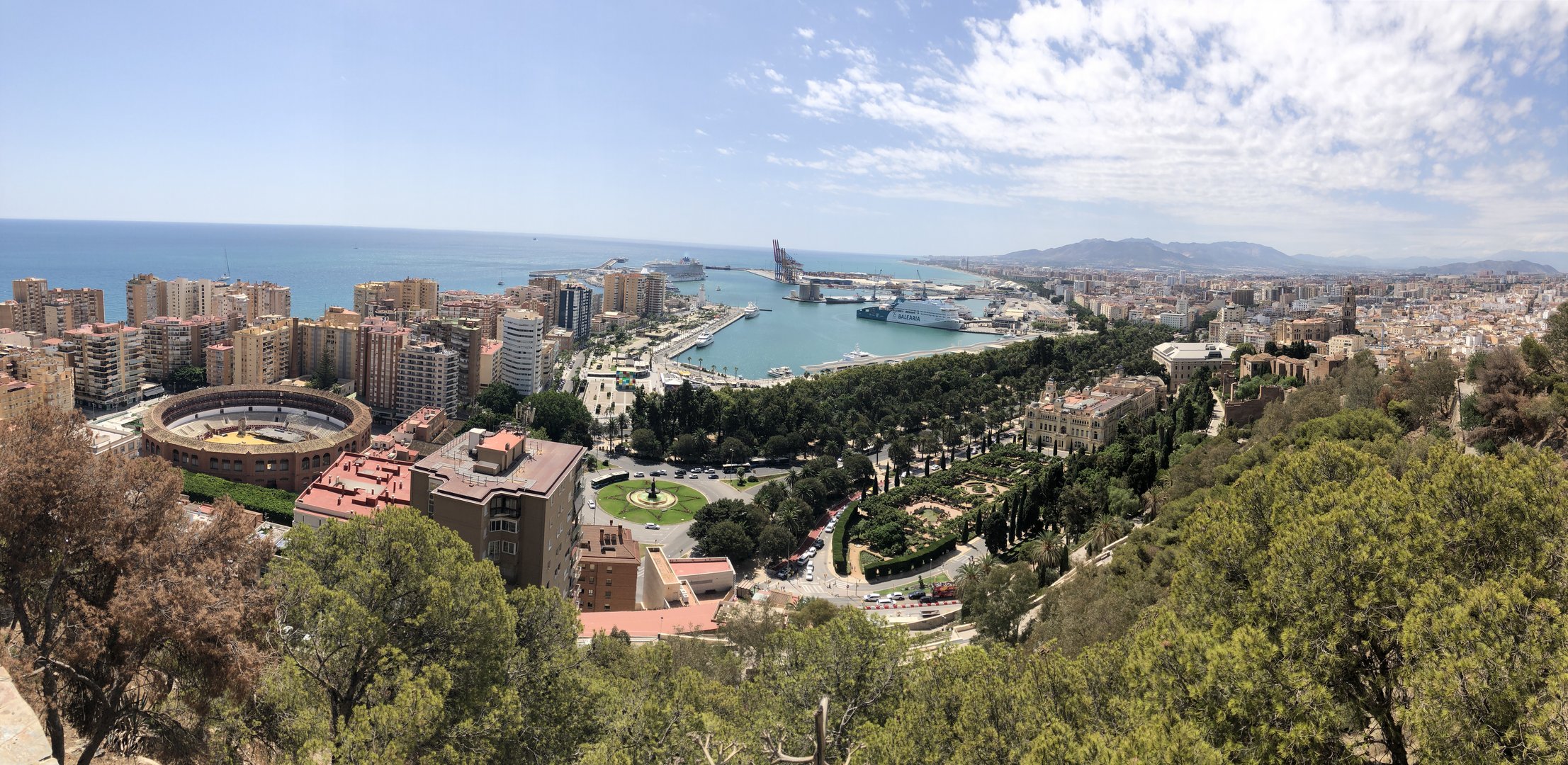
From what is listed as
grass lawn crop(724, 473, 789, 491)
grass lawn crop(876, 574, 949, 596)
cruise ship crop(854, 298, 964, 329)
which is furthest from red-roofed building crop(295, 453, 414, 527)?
cruise ship crop(854, 298, 964, 329)

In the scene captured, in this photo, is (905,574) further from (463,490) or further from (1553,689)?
(1553,689)

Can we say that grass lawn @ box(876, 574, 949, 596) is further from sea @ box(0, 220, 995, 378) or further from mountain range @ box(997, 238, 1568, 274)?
mountain range @ box(997, 238, 1568, 274)

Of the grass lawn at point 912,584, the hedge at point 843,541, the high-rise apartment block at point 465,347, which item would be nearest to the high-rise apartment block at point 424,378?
the high-rise apartment block at point 465,347

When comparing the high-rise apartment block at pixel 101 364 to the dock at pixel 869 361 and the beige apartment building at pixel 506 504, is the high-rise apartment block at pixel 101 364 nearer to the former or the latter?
the beige apartment building at pixel 506 504

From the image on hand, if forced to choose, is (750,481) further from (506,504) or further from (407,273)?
(407,273)

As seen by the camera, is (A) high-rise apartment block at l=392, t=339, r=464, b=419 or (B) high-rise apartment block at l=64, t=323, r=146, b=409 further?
(A) high-rise apartment block at l=392, t=339, r=464, b=419

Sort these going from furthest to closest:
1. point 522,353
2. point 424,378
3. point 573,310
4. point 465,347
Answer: point 573,310
point 522,353
point 465,347
point 424,378

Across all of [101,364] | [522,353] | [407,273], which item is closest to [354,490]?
[522,353]
